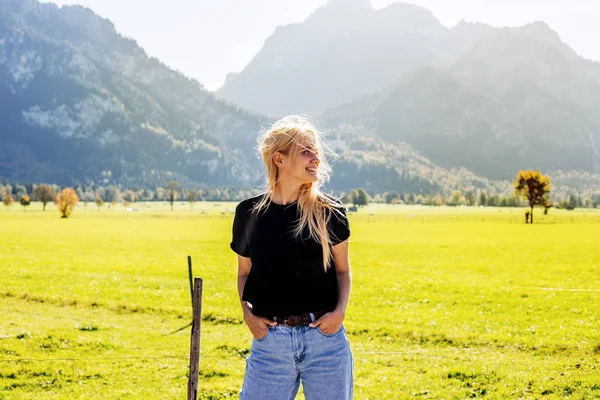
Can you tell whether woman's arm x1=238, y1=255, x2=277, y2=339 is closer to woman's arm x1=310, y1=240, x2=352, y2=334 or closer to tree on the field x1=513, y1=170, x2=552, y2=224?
woman's arm x1=310, y1=240, x2=352, y2=334

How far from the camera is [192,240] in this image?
59.8m

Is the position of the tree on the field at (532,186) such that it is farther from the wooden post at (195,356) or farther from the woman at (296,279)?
the woman at (296,279)

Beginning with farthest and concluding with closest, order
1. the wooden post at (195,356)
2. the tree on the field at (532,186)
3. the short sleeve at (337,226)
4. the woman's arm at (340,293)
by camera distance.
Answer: the tree on the field at (532,186), the wooden post at (195,356), the short sleeve at (337,226), the woman's arm at (340,293)

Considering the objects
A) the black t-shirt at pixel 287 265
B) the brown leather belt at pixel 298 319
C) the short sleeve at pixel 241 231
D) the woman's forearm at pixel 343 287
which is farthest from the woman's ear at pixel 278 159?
the brown leather belt at pixel 298 319

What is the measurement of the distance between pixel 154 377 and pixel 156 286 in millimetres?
15236

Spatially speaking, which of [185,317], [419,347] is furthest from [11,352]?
[419,347]

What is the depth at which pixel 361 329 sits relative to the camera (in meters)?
18.3

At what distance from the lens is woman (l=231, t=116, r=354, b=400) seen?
463 centimetres

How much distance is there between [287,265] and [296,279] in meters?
0.14

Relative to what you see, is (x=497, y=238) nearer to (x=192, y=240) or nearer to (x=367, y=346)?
(x=192, y=240)

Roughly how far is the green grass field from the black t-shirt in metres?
7.72

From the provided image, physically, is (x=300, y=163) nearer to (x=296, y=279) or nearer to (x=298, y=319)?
(x=296, y=279)

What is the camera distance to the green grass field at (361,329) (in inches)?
481

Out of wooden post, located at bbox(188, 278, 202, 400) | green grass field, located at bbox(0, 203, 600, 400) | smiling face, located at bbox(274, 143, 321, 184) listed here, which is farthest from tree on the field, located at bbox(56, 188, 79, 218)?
smiling face, located at bbox(274, 143, 321, 184)
